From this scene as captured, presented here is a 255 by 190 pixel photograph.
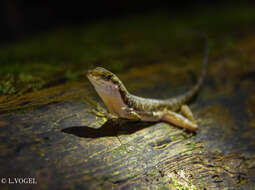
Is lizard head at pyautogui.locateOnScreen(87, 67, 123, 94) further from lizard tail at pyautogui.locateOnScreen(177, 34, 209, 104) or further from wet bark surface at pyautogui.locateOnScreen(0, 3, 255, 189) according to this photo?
lizard tail at pyautogui.locateOnScreen(177, 34, 209, 104)

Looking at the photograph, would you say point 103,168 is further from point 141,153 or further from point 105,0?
point 105,0

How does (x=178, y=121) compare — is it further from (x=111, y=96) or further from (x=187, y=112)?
(x=111, y=96)

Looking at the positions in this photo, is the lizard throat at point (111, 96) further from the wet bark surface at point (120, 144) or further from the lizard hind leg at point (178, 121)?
the lizard hind leg at point (178, 121)

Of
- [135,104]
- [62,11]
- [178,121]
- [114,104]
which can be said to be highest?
[62,11]

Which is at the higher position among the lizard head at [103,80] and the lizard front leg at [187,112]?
the lizard head at [103,80]

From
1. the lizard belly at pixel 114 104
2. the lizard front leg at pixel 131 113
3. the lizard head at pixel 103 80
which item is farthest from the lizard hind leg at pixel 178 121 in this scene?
the lizard head at pixel 103 80

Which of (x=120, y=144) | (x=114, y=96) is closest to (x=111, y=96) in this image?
(x=114, y=96)
